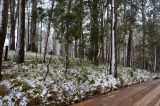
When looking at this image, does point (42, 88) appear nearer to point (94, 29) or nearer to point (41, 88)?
point (41, 88)

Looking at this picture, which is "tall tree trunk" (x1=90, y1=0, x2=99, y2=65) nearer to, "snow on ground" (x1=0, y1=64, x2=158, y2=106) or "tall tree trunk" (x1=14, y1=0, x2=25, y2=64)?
"snow on ground" (x1=0, y1=64, x2=158, y2=106)

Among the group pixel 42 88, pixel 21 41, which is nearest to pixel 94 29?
pixel 21 41

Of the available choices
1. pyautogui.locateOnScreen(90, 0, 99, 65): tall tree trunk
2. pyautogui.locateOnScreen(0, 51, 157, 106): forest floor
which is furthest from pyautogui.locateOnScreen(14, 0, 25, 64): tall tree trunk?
pyautogui.locateOnScreen(90, 0, 99, 65): tall tree trunk

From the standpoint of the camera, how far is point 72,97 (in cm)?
1159

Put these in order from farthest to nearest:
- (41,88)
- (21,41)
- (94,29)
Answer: (94,29) < (21,41) < (41,88)

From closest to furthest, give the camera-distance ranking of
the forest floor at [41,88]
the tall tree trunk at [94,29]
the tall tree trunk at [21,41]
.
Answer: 1. the forest floor at [41,88]
2. the tall tree trunk at [21,41]
3. the tall tree trunk at [94,29]

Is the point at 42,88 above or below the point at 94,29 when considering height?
below

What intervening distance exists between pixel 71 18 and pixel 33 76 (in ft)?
20.9

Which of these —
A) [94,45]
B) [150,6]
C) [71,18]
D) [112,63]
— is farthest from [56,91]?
[150,6]

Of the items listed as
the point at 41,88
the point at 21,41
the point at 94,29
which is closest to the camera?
the point at 41,88

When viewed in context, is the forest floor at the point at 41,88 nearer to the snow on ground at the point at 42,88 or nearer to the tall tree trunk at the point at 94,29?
the snow on ground at the point at 42,88

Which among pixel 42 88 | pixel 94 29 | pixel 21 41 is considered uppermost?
pixel 94 29

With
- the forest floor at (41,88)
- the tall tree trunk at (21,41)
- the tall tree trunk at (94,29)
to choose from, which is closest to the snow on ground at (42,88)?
the forest floor at (41,88)

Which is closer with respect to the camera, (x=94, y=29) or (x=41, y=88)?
(x=41, y=88)
